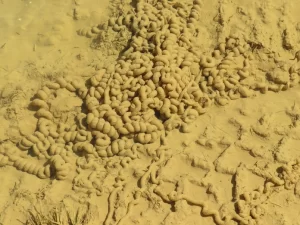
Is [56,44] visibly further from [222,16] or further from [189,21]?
[222,16]

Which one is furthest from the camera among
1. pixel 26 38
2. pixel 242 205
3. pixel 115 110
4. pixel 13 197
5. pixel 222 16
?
pixel 26 38

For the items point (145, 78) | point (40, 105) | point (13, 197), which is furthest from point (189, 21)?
point (13, 197)

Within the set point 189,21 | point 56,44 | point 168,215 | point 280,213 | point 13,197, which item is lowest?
point 13,197

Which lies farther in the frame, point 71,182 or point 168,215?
point 71,182

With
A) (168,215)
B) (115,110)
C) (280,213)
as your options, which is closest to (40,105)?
(115,110)

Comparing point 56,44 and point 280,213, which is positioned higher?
point 56,44

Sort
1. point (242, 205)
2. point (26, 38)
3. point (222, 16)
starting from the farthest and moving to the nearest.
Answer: point (26, 38) < point (222, 16) < point (242, 205)
